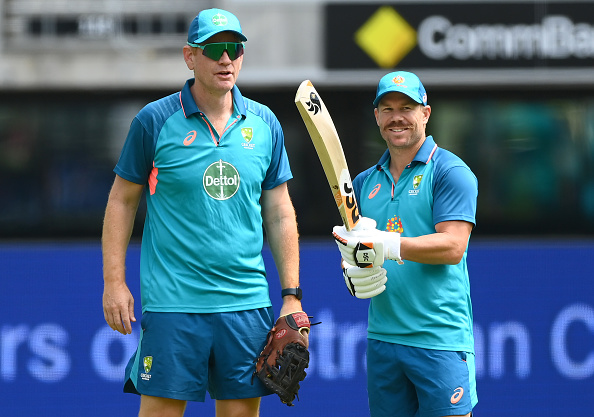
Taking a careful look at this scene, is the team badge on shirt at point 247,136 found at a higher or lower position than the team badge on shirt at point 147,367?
higher

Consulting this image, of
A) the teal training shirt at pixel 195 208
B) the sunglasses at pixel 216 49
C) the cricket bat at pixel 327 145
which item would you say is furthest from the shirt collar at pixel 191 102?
the cricket bat at pixel 327 145

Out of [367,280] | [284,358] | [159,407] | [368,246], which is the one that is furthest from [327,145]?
[159,407]

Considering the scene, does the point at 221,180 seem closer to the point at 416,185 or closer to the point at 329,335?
the point at 416,185

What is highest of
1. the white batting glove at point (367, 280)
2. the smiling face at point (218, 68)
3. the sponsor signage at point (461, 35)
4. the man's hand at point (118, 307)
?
the sponsor signage at point (461, 35)

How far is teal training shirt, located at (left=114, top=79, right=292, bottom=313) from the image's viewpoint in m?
3.74

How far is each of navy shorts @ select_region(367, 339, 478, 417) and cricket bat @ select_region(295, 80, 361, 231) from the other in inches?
23.3

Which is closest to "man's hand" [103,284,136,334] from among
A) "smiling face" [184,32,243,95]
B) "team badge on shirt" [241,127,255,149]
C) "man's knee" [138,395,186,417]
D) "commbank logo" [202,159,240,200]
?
"man's knee" [138,395,186,417]

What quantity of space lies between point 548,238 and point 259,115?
3.54 m

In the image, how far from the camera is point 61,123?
670cm

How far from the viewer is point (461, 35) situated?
6.70 m

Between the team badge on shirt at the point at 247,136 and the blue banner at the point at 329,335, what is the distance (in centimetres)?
292

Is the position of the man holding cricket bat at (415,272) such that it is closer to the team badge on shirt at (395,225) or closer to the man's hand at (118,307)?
the team badge on shirt at (395,225)

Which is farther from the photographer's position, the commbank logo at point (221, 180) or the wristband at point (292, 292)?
the wristband at point (292, 292)

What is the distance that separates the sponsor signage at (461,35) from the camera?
22.0 feet
